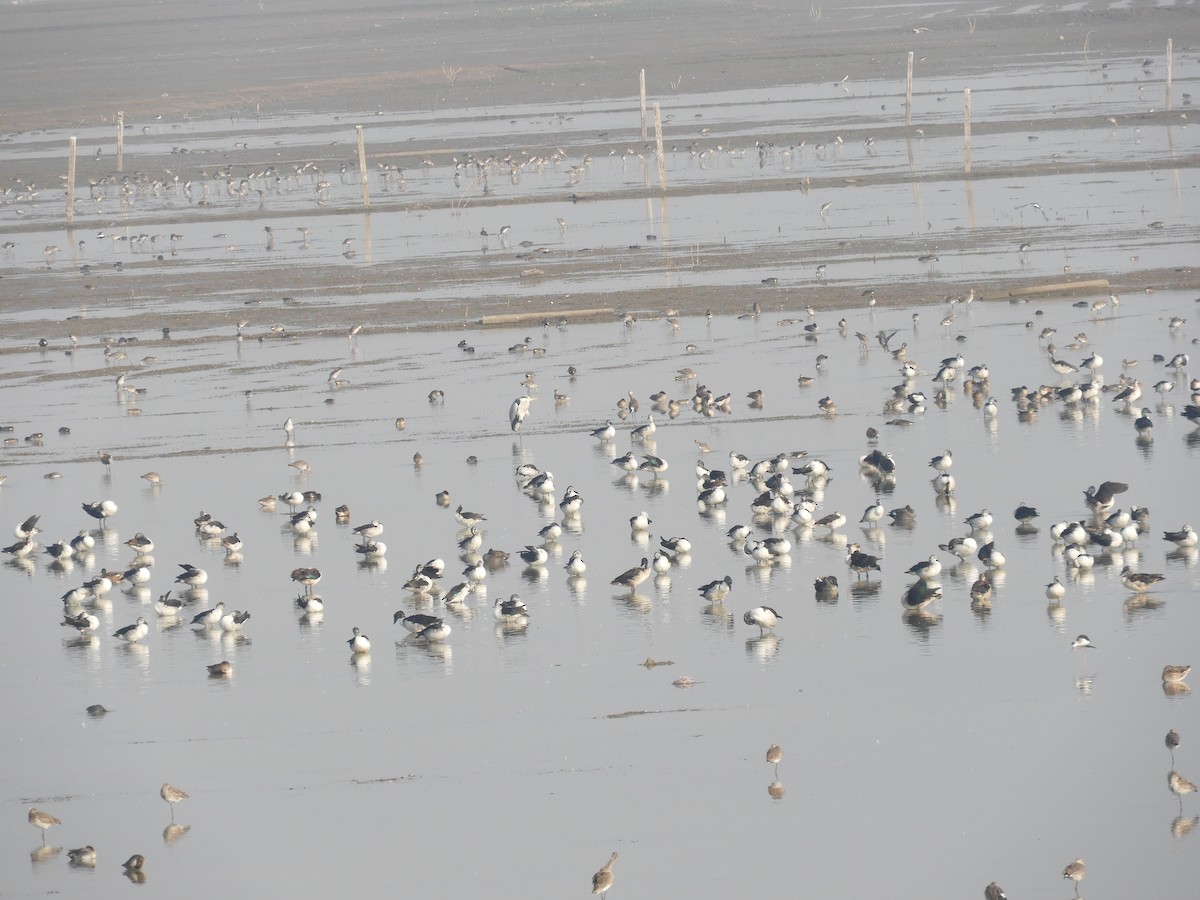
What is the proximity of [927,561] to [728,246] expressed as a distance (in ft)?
78.5

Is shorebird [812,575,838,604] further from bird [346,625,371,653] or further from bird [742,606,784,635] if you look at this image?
bird [346,625,371,653]

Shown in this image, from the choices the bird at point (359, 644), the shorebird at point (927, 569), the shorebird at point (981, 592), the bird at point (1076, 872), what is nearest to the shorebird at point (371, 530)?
the bird at point (359, 644)

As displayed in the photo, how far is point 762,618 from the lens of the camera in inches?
682

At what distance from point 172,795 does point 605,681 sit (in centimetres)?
403

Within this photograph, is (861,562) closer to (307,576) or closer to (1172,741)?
(1172,741)

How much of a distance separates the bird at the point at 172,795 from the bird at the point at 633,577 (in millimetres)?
5983

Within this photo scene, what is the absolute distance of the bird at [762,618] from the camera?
17.3 metres

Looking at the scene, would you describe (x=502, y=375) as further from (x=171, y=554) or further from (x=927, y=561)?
(x=927, y=561)

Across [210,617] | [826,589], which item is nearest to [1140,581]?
[826,589]

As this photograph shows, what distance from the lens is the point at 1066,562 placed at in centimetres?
1905

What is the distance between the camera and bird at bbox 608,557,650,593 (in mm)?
19031

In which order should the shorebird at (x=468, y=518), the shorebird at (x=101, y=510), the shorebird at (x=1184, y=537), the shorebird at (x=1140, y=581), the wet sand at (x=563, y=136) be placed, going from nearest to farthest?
the shorebird at (x=1140, y=581), the shorebird at (x=1184, y=537), the shorebird at (x=468, y=518), the shorebird at (x=101, y=510), the wet sand at (x=563, y=136)

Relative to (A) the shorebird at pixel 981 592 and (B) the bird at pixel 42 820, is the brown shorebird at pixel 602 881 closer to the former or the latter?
(B) the bird at pixel 42 820

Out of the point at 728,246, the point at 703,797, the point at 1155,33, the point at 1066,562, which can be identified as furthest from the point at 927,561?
the point at 1155,33
